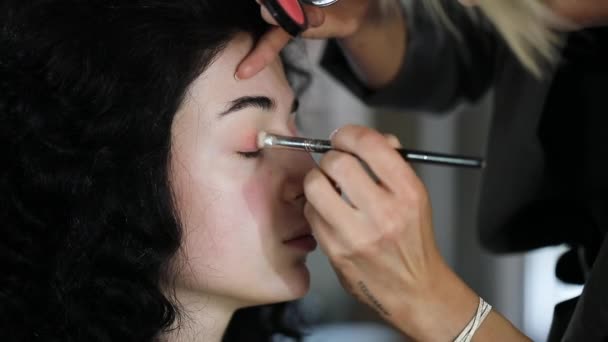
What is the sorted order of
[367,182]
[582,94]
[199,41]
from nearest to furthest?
[367,182] → [199,41] → [582,94]

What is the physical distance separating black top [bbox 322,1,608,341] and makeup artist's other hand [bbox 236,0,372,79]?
15cm

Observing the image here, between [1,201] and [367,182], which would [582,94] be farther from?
[1,201]

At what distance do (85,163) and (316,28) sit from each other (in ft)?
1.17

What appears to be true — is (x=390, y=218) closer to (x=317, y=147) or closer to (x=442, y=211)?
(x=317, y=147)

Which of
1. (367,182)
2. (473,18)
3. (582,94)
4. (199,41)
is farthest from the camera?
(473,18)

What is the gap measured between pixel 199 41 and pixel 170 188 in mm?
188

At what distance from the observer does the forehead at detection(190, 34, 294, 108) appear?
94 cm

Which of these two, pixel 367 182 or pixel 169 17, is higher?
pixel 169 17

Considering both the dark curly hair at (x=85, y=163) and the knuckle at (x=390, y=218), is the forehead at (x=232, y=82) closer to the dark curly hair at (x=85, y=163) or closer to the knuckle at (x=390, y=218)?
the dark curly hair at (x=85, y=163)

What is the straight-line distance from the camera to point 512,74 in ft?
3.88

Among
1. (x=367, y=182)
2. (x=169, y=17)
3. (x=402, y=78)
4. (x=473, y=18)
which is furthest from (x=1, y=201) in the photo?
(x=473, y=18)

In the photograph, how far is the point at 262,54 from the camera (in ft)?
3.20

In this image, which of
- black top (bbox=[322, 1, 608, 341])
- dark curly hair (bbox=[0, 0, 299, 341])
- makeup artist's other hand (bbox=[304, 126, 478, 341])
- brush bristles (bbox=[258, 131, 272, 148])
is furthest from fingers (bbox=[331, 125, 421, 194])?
black top (bbox=[322, 1, 608, 341])

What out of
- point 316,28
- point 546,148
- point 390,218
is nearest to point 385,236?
point 390,218
